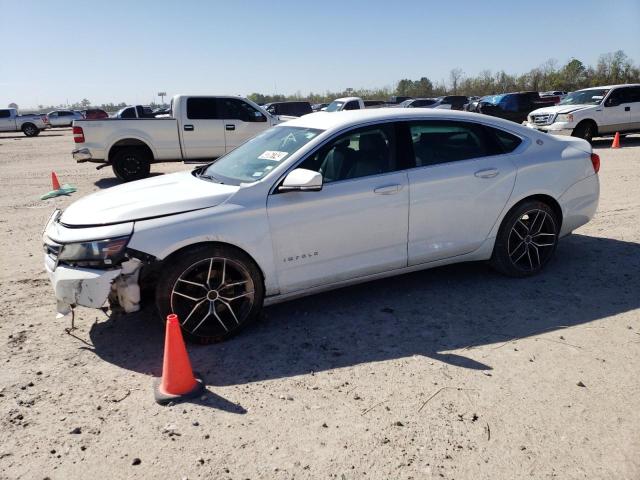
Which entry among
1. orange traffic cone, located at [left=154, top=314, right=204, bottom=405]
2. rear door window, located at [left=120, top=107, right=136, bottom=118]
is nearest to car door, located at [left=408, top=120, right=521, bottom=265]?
orange traffic cone, located at [left=154, top=314, right=204, bottom=405]

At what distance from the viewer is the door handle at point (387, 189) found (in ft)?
13.1

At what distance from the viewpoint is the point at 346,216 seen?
12.8 ft

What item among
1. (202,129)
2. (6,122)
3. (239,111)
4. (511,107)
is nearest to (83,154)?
(202,129)

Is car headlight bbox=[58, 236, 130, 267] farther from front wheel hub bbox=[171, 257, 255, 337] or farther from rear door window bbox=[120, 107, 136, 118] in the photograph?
rear door window bbox=[120, 107, 136, 118]

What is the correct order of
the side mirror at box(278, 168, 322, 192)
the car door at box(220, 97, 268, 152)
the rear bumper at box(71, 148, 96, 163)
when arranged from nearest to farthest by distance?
the side mirror at box(278, 168, 322, 192)
the rear bumper at box(71, 148, 96, 163)
the car door at box(220, 97, 268, 152)

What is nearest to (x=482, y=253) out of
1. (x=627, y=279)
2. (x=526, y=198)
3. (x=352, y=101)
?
(x=526, y=198)

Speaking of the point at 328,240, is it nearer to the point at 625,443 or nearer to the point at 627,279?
the point at 625,443

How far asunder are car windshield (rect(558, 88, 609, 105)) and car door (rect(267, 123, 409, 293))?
14.8 m

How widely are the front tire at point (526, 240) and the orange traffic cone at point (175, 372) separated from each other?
303 centimetres

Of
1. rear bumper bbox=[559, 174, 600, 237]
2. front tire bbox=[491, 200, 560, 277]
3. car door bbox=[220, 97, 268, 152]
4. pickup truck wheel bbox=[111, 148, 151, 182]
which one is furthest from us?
car door bbox=[220, 97, 268, 152]

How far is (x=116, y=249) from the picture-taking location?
3.39 m

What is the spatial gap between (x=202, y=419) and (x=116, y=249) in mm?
1328

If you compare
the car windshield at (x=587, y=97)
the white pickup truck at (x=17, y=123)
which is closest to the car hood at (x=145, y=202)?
the car windshield at (x=587, y=97)

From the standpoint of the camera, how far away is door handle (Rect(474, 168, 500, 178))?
438 cm
